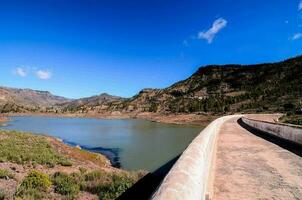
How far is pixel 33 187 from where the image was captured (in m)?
13.7

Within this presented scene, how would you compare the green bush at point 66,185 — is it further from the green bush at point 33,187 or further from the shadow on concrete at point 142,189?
the shadow on concrete at point 142,189

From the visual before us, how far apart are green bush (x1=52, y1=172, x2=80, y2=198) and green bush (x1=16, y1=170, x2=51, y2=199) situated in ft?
1.60

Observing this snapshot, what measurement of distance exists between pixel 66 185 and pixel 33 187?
1.45 meters

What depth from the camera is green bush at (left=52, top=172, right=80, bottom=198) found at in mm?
13693

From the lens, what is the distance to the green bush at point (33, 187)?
40.8 feet

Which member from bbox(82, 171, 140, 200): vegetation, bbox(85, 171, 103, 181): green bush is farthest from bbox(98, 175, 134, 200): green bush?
bbox(85, 171, 103, 181): green bush

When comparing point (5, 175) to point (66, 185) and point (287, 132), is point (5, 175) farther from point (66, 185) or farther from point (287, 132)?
point (287, 132)

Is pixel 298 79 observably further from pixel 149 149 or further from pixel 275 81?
pixel 149 149

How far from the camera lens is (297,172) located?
8.27 meters

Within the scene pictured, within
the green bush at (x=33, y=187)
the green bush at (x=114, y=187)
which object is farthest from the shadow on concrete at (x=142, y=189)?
the green bush at (x=33, y=187)

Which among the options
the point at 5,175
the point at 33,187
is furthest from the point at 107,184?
the point at 5,175

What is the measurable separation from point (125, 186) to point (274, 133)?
9654 millimetres

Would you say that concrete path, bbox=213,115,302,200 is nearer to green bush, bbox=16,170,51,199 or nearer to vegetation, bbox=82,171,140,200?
vegetation, bbox=82,171,140,200

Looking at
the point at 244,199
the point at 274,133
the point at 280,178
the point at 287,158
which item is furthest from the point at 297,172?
the point at 274,133
